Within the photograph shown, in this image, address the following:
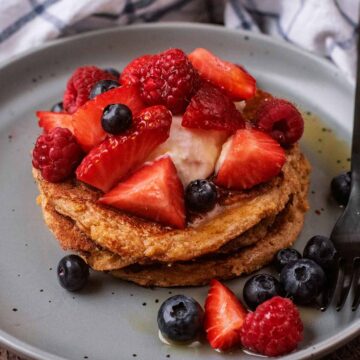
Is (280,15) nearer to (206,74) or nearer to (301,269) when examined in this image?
(206,74)

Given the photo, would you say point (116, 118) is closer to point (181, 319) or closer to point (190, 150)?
point (190, 150)

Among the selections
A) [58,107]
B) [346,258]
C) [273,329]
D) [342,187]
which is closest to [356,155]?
[342,187]

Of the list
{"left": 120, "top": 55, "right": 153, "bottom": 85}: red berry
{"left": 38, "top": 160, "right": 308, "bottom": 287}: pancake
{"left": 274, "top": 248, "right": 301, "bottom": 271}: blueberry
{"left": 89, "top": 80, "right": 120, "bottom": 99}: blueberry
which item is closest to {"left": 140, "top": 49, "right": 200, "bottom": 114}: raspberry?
{"left": 120, "top": 55, "right": 153, "bottom": 85}: red berry

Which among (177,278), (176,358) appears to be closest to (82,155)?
(177,278)

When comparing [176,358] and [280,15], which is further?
[280,15]

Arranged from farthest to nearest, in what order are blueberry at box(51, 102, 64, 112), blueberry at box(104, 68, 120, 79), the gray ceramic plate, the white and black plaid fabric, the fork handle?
the white and black plaid fabric → blueberry at box(104, 68, 120, 79) → blueberry at box(51, 102, 64, 112) → the fork handle → the gray ceramic plate

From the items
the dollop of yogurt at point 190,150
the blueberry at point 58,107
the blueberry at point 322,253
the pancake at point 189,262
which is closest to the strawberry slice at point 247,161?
the dollop of yogurt at point 190,150

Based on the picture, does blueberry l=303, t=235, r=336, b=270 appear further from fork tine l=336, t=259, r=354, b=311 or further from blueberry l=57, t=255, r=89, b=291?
blueberry l=57, t=255, r=89, b=291
